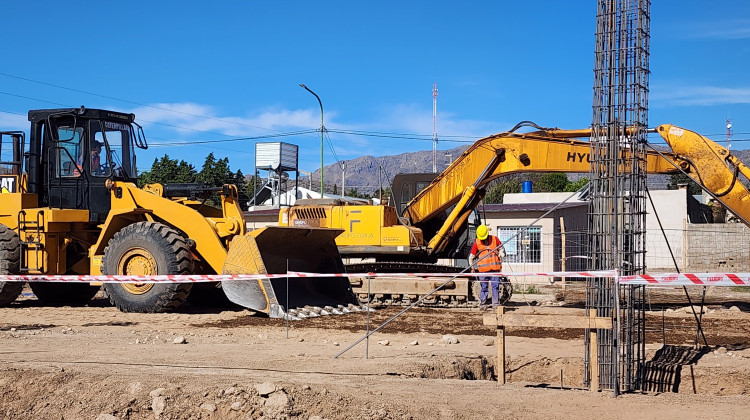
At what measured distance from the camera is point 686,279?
29.2 feet

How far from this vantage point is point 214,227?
14875 mm

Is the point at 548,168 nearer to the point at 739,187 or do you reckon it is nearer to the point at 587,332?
the point at 739,187

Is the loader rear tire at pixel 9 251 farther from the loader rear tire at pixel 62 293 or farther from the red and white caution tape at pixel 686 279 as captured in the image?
the red and white caution tape at pixel 686 279

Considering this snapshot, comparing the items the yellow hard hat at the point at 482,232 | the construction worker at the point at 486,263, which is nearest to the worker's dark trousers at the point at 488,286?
the construction worker at the point at 486,263

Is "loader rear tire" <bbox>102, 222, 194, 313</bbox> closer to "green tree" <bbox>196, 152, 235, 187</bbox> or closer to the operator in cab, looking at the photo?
the operator in cab

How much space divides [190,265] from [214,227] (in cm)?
84

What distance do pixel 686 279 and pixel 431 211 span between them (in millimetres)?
9819

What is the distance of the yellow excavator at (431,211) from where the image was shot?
16828 mm

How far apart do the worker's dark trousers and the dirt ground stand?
93 cm

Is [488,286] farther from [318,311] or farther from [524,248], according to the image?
[524,248]

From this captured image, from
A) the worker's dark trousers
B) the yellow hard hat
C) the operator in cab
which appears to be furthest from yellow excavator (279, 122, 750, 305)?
the operator in cab

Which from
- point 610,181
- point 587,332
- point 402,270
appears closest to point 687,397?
point 587,332

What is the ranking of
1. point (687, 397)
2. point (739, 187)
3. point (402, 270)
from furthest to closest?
point (402, 270) → point (739, 187) → point (687, 397)

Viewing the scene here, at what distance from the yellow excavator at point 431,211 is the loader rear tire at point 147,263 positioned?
4.16 metres
